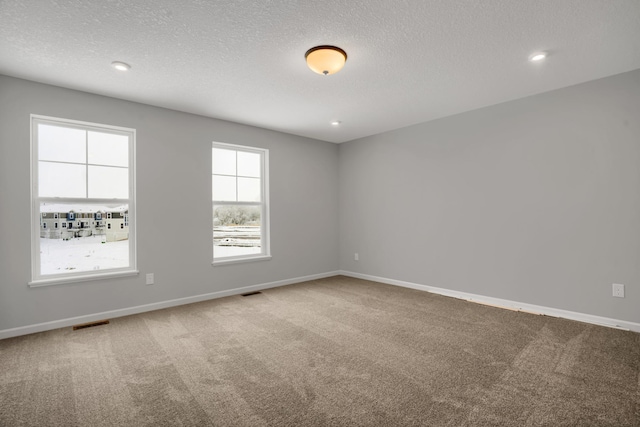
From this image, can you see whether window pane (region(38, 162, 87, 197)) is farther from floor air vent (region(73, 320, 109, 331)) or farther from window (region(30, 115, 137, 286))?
floor air vent (region(73, 320, 109, 331))

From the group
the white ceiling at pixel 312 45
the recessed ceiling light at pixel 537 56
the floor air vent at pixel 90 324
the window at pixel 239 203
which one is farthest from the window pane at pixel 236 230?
the recessed ceiling light at pixel 537 56

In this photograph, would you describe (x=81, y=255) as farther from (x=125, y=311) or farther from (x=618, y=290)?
(x=618, y=290)

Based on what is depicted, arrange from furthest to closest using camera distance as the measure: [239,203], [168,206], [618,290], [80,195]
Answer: [239,203] → [168,206] → [80,195] → [618,290]

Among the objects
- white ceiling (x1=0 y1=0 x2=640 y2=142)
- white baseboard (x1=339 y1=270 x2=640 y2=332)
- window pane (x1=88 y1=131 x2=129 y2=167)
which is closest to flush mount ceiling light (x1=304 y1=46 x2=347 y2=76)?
white ceiling (x1=0 y1=0 x2=640 y2=142)

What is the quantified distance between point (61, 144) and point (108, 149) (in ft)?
1.43

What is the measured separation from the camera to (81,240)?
356 cm

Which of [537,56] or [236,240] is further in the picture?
[236,240]

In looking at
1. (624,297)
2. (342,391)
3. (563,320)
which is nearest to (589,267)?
(624,297)

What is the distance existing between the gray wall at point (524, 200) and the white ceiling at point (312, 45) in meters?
0.37

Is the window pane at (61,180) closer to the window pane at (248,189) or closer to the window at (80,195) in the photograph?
the window at (80,195)

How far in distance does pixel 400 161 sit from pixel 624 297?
3133 mm

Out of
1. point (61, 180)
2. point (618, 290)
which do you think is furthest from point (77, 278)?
point (618, 290)

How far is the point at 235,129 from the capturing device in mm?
4691

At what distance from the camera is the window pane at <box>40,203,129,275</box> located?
3.34 m
